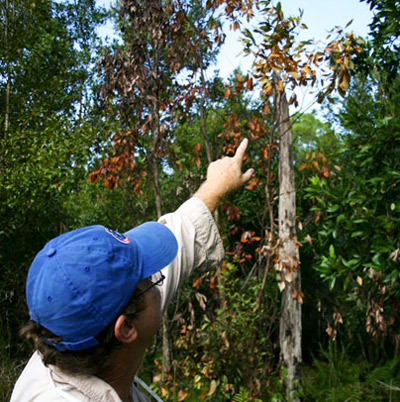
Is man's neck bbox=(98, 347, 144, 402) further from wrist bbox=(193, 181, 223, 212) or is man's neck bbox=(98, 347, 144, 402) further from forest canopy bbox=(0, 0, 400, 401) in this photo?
forest canopy bbox=(0, 0, 400, 401)

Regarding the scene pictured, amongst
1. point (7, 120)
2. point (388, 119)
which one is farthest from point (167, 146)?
point (7, 120)

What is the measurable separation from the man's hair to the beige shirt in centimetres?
2

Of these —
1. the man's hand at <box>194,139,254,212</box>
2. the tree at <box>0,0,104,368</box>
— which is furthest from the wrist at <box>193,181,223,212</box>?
the tree at <box>0,0,104,368</box>

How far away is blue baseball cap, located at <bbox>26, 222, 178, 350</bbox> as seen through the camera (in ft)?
3.49

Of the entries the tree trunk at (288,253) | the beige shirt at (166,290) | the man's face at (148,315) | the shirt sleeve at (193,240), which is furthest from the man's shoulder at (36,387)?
the tree trunk at (288,253)

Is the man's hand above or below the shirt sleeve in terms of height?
above

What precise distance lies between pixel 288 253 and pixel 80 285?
10.8 feet

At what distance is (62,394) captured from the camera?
105 cm

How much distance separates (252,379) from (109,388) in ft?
11.1

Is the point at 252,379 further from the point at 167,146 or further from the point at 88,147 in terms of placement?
the point at 88,147

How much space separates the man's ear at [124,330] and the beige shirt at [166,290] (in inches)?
4.3

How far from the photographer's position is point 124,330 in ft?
3.77

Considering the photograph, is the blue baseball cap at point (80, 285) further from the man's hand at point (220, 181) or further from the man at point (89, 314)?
the man's hand at point (220, 181)

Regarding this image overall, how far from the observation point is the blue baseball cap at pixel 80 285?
1.06 metres
